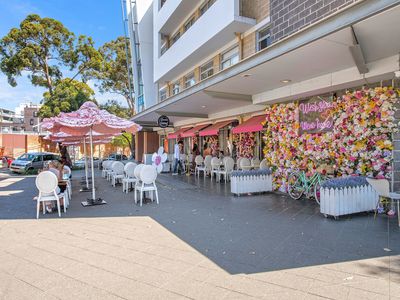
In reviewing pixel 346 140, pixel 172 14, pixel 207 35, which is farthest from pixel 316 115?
pixel 172 14

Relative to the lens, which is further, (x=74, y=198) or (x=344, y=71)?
(x=74, y=198)

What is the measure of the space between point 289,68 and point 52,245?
6204 mm

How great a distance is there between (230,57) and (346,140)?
8.83 m

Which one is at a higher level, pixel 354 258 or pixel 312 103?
pixel 312 103

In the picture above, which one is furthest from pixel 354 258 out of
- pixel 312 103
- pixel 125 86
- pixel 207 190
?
pixel 125 86

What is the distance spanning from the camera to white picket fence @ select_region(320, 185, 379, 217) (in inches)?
241

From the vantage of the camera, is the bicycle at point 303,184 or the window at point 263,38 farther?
the window at point 263,38

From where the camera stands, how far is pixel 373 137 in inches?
269

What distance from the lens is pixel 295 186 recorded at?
862cm

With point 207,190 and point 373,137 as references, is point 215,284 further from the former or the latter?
point 207,190

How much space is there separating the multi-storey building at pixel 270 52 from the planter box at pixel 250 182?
253cm

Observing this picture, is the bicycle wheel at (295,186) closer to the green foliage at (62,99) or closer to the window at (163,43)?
the window at (163,43)

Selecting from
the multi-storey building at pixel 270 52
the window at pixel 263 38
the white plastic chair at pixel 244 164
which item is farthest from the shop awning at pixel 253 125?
the window at pixel 263 38

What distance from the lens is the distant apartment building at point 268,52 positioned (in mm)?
4918
